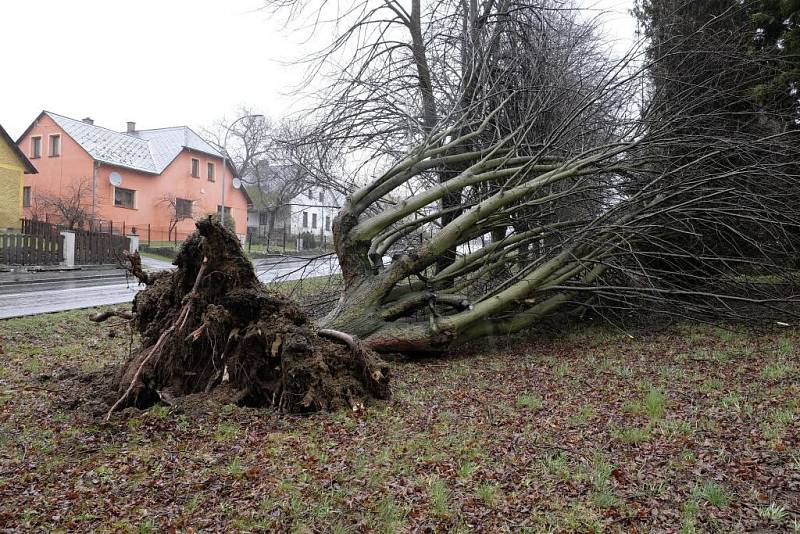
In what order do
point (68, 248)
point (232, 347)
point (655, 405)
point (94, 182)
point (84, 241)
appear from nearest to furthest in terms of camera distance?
point (655, 405) → point (232, 347) → point (68, 248) → point (84, 241) → point (94, 182)

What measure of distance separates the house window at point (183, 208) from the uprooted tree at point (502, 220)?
27.8 m

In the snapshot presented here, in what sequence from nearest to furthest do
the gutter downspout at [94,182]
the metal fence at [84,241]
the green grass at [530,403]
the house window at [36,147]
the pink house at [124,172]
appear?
the green grass at [530,403] < the metal fence at [84,241] < the gutter downspout at [94,182] < the pink house at [124,172] < the house window at [36,147]

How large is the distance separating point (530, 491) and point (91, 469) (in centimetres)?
307

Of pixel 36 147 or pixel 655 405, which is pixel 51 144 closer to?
pixel 36 147

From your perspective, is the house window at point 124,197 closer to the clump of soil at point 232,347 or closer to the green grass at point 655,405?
the clump of soil at point 232,347

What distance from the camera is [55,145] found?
34719 millimetres

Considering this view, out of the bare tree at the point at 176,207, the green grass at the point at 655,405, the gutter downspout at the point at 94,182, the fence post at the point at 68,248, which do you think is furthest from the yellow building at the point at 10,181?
the green grass at the point at 655,405

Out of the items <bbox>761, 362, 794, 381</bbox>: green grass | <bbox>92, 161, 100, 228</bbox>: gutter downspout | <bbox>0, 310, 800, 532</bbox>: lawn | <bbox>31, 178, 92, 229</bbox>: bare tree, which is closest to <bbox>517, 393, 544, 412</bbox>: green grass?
<bbox>0, 310, 800, 532</bbox>: lawn

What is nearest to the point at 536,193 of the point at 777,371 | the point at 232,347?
the point at 777,371

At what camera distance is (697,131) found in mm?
9727

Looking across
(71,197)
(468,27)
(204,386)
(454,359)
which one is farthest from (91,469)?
(71,197)

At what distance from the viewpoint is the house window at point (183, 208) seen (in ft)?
119

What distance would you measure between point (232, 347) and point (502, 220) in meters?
5.16

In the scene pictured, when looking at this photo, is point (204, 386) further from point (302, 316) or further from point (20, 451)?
point (20, 451)
